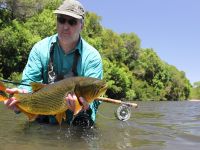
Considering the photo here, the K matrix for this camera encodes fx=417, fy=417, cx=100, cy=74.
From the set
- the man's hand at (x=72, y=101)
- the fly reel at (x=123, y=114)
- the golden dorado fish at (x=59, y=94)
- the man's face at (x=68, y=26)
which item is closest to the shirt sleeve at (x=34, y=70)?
the man's face at (x=68, y=26)

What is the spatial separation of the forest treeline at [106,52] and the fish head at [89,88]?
30.8 m

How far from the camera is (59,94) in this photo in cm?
484

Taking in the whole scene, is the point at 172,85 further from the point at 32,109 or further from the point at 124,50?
the point at 32,109

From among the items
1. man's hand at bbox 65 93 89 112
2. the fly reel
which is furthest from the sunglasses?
the fly reel

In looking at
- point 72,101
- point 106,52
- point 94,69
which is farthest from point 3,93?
point 106,52

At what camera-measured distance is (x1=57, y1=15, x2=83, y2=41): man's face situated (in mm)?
5707

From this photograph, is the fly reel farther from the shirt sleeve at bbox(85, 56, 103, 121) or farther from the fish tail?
the fish tail

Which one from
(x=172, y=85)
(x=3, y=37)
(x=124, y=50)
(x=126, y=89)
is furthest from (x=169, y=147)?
(x=172, y=85)

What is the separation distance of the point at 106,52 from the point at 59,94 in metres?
55.3

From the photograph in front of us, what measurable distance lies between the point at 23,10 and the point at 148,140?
1485 inches

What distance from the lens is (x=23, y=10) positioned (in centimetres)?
4241

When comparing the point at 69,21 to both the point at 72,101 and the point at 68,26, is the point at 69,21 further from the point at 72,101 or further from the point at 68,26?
the point at 72,101

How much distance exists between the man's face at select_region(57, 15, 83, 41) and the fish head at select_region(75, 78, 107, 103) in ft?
3.85

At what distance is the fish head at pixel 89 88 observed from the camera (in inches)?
188
